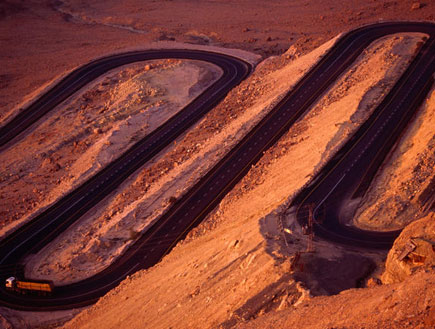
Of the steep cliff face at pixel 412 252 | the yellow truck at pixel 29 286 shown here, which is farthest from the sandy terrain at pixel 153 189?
the steep cliff face at pixel 412 252

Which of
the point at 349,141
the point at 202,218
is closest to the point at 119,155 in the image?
the point at 202,218

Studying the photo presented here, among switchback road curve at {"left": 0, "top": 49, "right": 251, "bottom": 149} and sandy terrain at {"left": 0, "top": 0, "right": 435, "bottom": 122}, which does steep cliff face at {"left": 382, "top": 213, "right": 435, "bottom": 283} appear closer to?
switchback road curve at {"left": 0, "top": 49, "right": 251, "bottom": 149}

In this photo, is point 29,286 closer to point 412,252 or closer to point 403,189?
point 403,189

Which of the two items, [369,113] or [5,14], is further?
[5,14]

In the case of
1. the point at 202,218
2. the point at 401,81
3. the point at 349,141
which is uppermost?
the point at 401,81

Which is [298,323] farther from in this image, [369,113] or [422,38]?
[422,38]

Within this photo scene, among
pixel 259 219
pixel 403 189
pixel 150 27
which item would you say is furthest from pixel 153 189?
pixel 150 27

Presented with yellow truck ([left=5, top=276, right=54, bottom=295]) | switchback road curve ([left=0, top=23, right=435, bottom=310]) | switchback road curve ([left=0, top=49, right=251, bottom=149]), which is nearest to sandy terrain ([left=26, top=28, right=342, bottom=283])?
switchback road curve ([left=0, top=23, right=435, bottom=310])
